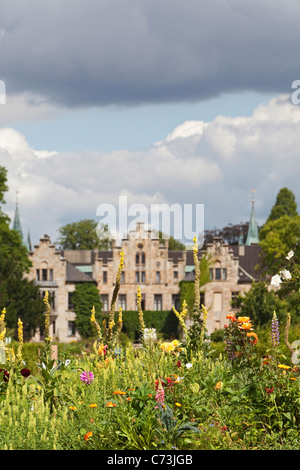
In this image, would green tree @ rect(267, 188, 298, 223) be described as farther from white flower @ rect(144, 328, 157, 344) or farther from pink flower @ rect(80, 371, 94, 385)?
pink flower @ rect(80, 371, 94, 385)

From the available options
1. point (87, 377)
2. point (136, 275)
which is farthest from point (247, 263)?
point (87, 377)

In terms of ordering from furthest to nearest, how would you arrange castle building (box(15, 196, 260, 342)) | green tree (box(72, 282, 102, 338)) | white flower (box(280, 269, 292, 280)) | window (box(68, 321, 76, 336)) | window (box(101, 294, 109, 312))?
window (box(101, 294, 109, 312))
window (box(68, 321, 76, 336))
castle building (box(15, 196, 260, 342))
green tree (box(72, 282, 102, 338))
white flower (box(280, 269, 292, 280))

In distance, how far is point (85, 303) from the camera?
58375 mm

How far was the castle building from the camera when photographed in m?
58.5

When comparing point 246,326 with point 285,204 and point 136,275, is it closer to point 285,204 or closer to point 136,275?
point 136,275

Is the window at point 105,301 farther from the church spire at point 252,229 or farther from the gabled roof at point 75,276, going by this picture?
the church spire at point 252,229

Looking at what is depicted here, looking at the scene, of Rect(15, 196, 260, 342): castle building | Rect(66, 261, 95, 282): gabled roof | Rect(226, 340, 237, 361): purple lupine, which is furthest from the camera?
Rect(66, 261, 95, 282): gabled roof

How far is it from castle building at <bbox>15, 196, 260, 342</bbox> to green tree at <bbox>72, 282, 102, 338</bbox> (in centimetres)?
58

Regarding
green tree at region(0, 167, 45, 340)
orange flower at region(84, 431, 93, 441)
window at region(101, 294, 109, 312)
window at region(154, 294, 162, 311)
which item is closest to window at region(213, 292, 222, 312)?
window at region(154, 294, 162, 311)

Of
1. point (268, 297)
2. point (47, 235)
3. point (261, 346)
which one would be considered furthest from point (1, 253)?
point (261, 346)

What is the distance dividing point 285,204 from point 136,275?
49.2ft

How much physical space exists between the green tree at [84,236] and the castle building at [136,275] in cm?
2201

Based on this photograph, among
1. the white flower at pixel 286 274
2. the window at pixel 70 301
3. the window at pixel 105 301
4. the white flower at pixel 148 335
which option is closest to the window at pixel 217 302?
the window at pixel 105 301

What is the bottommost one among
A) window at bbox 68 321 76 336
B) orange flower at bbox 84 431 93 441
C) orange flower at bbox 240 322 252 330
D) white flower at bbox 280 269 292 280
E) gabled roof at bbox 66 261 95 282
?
window at bbox 68 321 76 336
